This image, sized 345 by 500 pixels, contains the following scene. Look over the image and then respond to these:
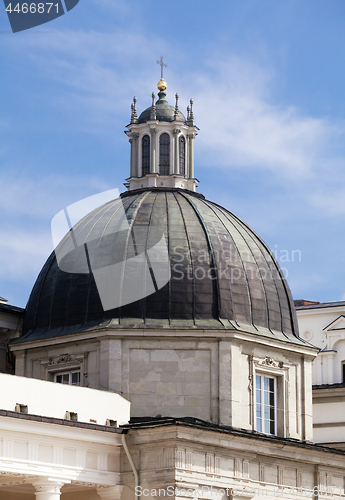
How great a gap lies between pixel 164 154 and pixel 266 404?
13614 mm

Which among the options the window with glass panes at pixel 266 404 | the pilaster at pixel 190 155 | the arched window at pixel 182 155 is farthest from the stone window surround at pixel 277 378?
the arched window at pixel 182 155

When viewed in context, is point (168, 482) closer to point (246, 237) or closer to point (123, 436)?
point (123, 436)

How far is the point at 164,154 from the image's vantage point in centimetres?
5081

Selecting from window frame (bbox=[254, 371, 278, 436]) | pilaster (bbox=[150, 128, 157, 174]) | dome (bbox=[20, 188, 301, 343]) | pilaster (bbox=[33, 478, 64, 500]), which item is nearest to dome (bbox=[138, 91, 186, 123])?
pilaster (bbox=[150, 128, 157, 174])

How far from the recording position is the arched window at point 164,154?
166ft

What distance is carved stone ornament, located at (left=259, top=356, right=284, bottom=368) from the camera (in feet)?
146

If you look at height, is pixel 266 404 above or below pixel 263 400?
below

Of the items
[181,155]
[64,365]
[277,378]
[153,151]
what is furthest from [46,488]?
[181,155]

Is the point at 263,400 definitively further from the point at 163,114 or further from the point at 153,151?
the point at 163,114

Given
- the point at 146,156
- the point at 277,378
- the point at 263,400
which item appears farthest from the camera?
the point at 146,156

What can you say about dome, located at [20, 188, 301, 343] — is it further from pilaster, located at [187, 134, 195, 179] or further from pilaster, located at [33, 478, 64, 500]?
pilaster, located at [33, 478, 64, 500]

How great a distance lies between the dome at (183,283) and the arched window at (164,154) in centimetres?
209

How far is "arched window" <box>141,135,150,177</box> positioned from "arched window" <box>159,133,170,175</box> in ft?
1.96

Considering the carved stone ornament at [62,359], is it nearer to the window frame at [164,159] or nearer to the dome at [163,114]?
the window frame at [164,159]
